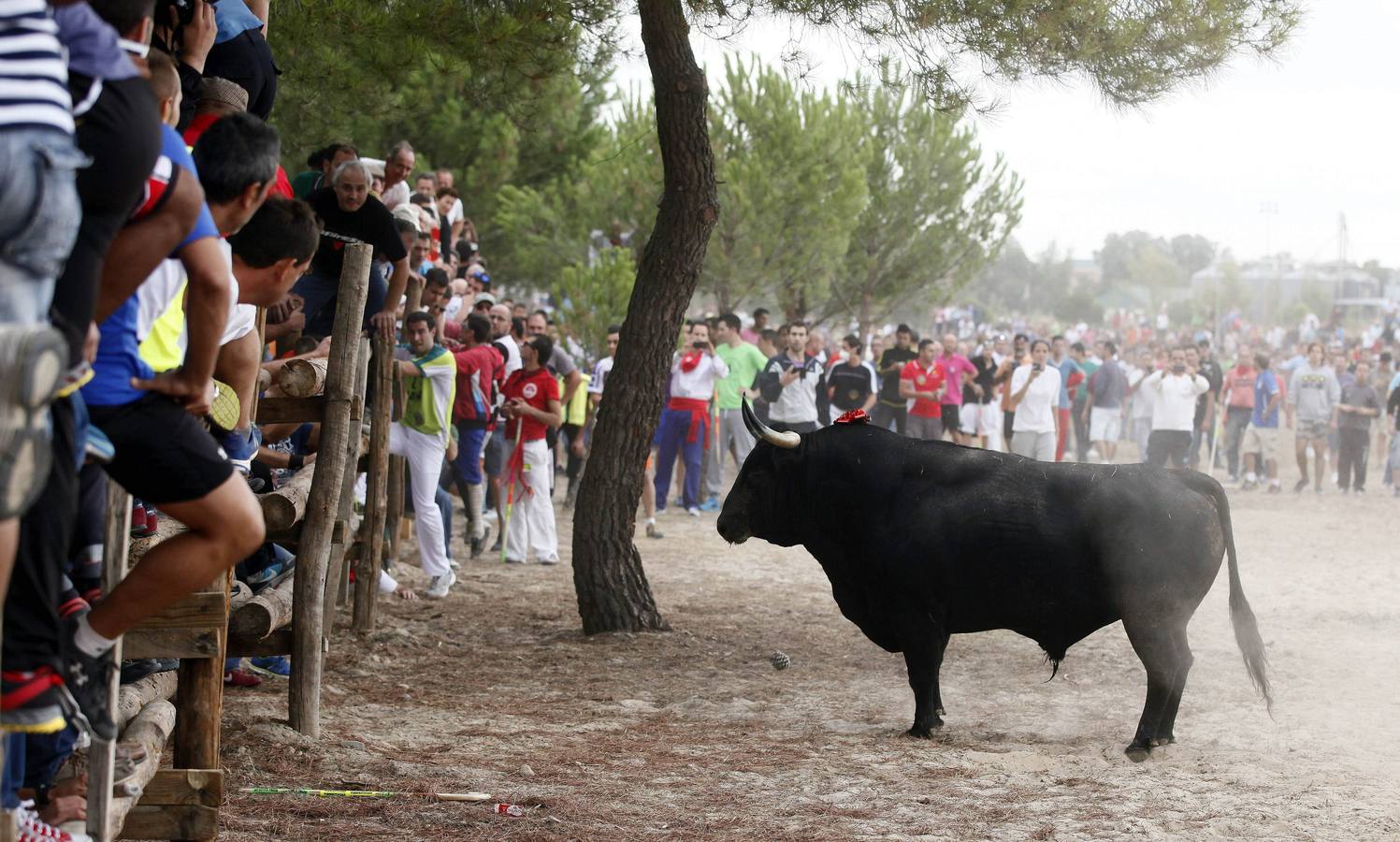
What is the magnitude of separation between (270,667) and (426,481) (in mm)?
2688

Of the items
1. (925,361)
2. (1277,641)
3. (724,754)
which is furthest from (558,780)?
(925,361)

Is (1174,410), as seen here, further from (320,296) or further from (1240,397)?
(320,296)

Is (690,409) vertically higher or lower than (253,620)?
higher

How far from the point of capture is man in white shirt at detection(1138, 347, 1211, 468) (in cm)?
1789

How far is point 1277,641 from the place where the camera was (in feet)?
32.3

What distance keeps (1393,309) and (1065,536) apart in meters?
55.8

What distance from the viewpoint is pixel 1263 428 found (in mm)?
20609

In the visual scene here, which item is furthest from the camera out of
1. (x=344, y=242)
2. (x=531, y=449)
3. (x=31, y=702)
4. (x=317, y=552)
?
(x=531, y=449)

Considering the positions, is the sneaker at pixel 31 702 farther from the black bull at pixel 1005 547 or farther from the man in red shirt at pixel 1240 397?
the man in red shirt at pixel 1240 397

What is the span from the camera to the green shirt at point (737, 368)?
17094mm

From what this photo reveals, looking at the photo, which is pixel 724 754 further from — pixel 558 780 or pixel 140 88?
pixel 140 88

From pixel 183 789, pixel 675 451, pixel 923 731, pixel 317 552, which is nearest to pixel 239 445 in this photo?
pixel 317 552

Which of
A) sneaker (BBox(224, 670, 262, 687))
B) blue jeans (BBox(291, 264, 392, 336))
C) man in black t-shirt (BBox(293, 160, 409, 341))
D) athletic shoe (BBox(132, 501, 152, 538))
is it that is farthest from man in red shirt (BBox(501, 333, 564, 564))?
athletic shoe (BBox(132, 501, 152, 538))

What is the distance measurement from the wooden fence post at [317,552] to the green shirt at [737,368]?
34.7 ft
